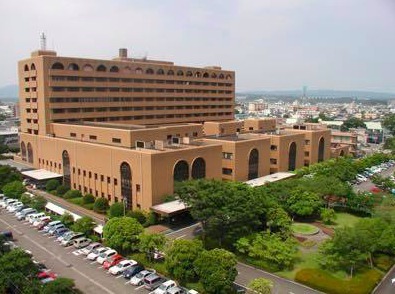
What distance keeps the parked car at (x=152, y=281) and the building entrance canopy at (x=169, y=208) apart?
952 centimetres

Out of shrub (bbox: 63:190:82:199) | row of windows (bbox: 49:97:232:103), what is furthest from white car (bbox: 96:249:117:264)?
row of windows (bbox: 49:97:232:103)

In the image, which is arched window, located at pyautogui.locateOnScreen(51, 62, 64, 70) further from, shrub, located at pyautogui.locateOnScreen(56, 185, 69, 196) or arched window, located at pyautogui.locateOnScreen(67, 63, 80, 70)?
shrub, located at pyautogui.locateOnScreen(56, 185, 69, 196)

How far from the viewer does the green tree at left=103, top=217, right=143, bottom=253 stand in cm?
2958

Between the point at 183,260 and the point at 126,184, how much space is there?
672 inches

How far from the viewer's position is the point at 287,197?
39.0 metres

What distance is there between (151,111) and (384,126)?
289 ft

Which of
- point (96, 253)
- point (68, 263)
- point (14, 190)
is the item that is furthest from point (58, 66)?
point (68, 263)

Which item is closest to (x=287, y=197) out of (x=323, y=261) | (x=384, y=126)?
(x=323, y=261)

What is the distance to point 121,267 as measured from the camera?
1090 inches

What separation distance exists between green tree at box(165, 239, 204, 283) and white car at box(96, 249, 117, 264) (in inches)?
228

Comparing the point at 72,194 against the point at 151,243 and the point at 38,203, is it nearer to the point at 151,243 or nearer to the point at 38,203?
the point at 38,203

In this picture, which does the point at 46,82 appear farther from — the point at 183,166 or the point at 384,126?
the point at 384,126

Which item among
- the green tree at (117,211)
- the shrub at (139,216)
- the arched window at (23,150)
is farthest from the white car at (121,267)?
the arched window at (23,150)

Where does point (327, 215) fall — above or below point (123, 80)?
below
